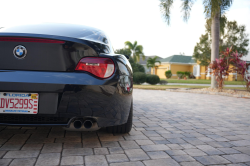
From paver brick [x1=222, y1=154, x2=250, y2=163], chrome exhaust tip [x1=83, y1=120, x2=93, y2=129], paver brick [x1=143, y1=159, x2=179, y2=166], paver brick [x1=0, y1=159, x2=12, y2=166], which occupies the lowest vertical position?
paver brick [x1=222, y1=154, x2=250, y2=163]

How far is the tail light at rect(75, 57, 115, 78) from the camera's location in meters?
2.06

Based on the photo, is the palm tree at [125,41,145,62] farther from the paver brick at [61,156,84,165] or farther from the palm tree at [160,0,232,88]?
the paver brick at [61,156,84,165]

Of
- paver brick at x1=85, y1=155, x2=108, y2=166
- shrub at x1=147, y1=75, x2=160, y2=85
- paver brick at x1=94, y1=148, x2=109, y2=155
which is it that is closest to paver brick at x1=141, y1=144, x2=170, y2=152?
paver brick at x1=94, y1=148, x2=109, y2=155

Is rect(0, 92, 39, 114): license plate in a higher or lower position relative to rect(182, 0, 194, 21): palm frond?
lower

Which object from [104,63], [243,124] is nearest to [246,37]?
[243,124]

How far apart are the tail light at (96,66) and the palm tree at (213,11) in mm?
8981

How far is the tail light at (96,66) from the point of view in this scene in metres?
2.06

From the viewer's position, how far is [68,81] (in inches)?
77.6

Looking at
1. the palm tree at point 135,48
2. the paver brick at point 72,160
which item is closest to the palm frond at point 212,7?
the paver brick at point 72,160

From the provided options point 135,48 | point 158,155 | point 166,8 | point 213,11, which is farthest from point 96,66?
point 135,48

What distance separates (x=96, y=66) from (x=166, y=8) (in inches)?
424

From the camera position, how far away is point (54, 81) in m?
1.95

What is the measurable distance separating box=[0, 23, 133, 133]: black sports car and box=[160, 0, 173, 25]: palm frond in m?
10.6

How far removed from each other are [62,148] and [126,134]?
3.07ft
